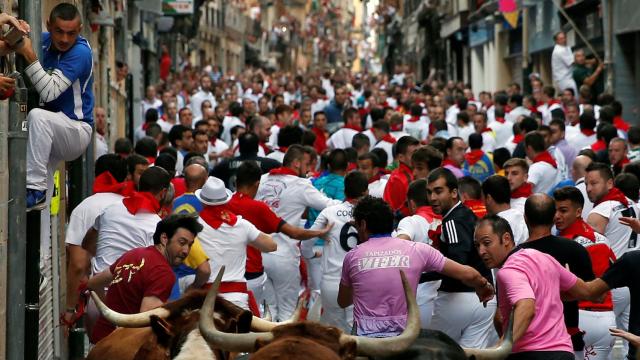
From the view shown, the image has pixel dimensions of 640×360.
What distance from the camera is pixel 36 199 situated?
8859 millimetres

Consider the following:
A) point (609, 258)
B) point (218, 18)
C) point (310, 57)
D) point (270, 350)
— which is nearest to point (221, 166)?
point (609, 258)

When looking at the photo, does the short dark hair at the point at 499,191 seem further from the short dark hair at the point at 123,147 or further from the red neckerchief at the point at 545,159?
the short dark hair at the point at 123,147

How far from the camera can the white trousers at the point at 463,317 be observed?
386 inches

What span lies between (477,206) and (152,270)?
3356 mm

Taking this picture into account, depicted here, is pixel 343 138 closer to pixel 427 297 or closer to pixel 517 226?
pixel 517 226

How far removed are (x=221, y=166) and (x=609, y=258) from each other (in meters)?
6.51

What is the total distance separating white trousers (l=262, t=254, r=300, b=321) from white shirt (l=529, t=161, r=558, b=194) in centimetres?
273

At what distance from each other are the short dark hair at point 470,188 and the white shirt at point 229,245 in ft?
5.31

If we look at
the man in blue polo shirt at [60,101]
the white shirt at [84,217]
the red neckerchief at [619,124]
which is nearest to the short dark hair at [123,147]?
the white shirt at [84,217]

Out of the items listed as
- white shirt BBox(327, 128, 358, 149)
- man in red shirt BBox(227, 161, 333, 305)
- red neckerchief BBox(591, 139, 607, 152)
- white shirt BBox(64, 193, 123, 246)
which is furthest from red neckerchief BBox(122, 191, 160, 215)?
white shirt BBox(327, 128, 358, 149)

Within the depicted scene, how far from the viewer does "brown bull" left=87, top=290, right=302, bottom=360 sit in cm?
655

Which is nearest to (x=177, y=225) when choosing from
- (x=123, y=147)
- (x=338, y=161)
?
(x=338, y=161)

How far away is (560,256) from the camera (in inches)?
331

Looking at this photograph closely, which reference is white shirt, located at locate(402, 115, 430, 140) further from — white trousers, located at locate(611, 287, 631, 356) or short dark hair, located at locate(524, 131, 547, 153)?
white trousers, located at locate(611, 287, 631, 356)
